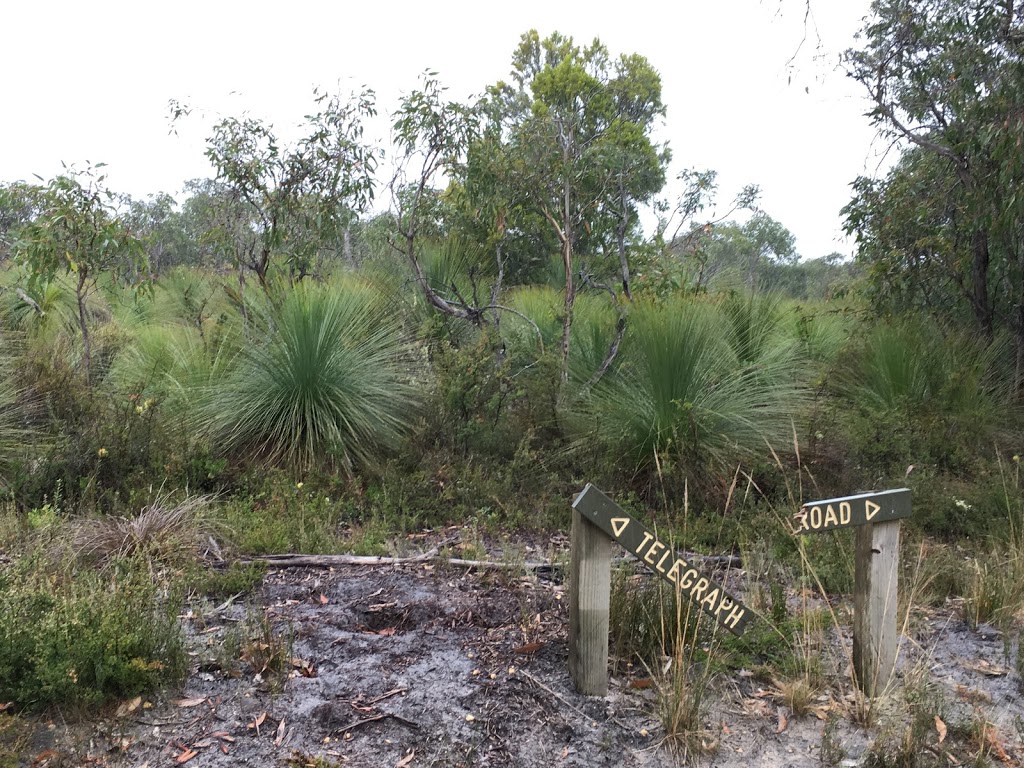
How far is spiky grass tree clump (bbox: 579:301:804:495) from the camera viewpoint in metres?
5.98

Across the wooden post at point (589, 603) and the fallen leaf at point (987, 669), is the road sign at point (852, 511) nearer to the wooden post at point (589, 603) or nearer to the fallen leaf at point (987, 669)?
the wooden post at point (589, 603)

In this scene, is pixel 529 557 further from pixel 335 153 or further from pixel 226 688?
pixel 335 153

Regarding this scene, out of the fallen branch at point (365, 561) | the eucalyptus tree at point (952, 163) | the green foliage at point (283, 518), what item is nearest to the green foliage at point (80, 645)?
the fallen branch at point (365, 561)

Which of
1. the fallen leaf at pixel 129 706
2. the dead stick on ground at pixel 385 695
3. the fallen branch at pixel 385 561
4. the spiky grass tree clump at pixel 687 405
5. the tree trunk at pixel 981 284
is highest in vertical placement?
the tree trunk at pixel 981 284

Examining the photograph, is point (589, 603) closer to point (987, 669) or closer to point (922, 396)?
point (987, 669)

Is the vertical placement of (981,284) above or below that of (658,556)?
above

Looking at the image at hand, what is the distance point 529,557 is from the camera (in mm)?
5109

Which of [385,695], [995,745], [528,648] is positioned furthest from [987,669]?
[385,695]

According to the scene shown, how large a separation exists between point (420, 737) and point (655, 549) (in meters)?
1.12

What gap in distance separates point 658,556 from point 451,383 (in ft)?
12.6

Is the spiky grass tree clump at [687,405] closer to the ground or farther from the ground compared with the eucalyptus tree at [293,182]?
closer to the ground

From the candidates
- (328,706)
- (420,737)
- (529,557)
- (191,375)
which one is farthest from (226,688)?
(191,375)

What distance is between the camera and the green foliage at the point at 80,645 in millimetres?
2936

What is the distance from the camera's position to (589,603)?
3.23 meters
